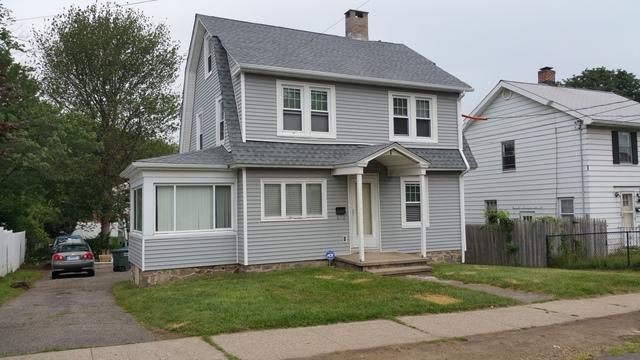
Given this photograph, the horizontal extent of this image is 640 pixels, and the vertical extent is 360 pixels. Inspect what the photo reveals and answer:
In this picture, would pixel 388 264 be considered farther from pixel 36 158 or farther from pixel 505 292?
pixel 36 158

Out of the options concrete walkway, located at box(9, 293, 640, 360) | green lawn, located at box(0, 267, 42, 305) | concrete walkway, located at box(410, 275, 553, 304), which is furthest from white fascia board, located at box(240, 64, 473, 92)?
green lawn, located at box(0, 267, 42, 305)

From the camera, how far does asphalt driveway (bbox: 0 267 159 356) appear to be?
7914 mm

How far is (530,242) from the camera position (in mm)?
18359

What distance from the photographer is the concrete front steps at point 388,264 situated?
1427cm

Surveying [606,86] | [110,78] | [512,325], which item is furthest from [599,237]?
[606,86]

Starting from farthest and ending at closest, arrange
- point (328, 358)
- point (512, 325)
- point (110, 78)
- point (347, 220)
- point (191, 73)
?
point (110, 78) → point (191, 73) → point (347, 220) → point (512, 325) → point (328, 358)

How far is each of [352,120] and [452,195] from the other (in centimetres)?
425

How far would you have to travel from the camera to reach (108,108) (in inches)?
1318

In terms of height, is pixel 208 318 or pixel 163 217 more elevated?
pixel 163 217

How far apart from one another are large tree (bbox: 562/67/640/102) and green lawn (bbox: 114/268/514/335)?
48.0m

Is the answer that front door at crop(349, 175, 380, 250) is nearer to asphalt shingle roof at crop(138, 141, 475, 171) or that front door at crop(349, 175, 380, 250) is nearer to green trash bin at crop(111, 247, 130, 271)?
asphalt shingle roof at crop(138, 141, 475, 171)

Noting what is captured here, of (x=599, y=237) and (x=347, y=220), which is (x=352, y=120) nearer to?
(x=347, y=220)

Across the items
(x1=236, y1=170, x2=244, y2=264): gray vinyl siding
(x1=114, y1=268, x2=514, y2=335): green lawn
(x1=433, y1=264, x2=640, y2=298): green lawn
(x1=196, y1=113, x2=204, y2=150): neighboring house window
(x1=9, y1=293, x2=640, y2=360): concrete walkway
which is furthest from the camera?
(x1=196, y1=113, x2=204, y2=150): neighboring house window

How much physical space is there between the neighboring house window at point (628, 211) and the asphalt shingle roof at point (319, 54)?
9214mm
